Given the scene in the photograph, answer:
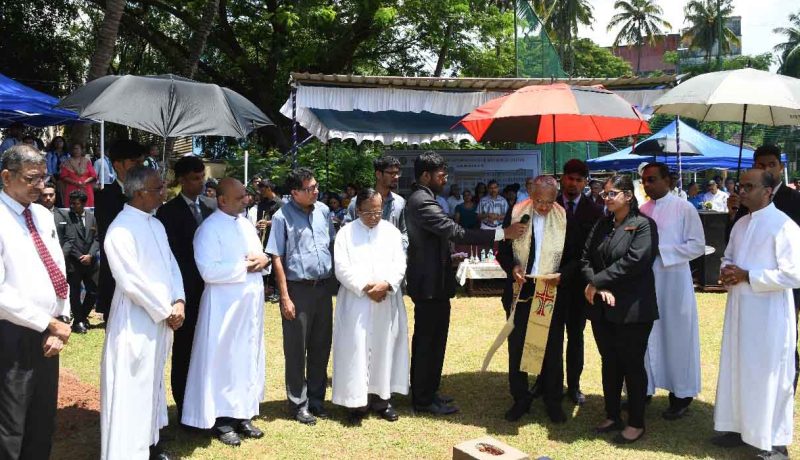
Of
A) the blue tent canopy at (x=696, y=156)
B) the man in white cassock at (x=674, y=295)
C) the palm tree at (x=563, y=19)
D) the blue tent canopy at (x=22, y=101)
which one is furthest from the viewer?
the palm tree at (x=563, y=19)

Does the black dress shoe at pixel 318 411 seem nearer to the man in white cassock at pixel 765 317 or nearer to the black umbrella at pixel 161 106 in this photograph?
the black umbrella at pixel 161 106

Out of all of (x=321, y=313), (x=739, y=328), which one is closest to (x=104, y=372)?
(x=321, y=313)

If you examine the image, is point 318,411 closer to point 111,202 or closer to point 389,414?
point 389,414

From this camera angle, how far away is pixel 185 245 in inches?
191

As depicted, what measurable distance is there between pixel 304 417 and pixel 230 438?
64cm

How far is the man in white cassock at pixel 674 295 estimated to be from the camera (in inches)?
208

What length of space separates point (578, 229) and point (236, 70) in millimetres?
20542

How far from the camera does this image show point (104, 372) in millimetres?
3945

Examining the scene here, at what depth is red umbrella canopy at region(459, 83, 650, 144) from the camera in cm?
489

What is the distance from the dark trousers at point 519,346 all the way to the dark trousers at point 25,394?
3235 mm

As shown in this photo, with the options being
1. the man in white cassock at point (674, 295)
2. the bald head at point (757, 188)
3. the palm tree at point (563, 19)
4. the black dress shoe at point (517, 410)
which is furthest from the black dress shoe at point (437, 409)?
the palm tree at point (563, 19)

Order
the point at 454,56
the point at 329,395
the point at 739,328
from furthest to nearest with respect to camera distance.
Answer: the point at 454,56 → the point at 329,395 → the point at 739,328

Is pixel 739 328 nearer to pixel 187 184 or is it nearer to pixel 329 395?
pixel 329 395

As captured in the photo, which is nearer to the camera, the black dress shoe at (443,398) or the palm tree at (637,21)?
the black dress shoe at (443,398)
